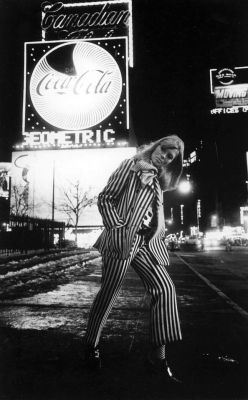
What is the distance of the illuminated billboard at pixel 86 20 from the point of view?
31.0 meters

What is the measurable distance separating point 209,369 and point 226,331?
1.29 meters

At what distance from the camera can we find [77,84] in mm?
30781

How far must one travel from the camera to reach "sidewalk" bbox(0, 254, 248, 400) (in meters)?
2.24

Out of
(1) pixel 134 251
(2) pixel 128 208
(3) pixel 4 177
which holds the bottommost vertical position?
(1) pixel 134 251

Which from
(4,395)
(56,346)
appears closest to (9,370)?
(4,395)

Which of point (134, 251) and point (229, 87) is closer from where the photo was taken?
point (134, 251)

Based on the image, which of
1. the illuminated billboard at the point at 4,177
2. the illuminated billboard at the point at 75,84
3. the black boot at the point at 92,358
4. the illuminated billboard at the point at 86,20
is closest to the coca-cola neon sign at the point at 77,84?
the illuminated billboard at the point at 75,84

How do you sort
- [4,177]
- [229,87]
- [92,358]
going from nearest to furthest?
1. [92,358]
2. [4,177]
3. [229,87]

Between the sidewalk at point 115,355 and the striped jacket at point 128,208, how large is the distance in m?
0.73

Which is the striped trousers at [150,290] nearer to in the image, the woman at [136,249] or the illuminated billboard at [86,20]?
the woman at [136,249]

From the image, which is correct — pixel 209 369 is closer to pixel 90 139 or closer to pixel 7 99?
pixel 90 139

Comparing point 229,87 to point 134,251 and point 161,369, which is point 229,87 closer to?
point 134,251

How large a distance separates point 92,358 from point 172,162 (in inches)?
57.3

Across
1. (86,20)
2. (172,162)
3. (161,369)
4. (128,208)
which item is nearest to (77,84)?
(86,20)
